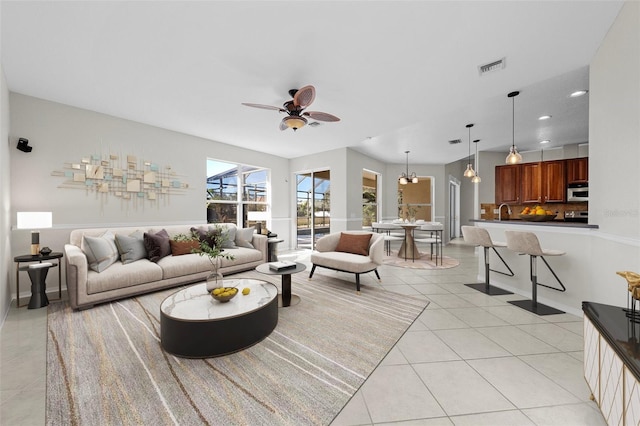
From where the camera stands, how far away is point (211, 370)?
6.06ft

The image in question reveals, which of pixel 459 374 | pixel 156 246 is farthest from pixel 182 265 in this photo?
pixel 459 374

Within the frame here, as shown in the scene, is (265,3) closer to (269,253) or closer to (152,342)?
(152,342)

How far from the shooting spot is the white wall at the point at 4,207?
8.91 ft

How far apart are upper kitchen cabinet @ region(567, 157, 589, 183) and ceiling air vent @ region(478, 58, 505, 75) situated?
15.3 feet

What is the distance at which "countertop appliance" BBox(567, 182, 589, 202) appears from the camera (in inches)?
217

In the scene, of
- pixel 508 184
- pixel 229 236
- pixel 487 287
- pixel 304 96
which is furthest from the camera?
pixel 508 184

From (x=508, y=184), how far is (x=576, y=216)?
1521 mm

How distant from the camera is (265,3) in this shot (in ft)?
6.46

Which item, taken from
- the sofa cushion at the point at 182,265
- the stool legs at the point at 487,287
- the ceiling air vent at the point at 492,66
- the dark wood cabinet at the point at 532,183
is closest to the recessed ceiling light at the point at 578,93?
the ceiling air vent at the point at 492,66

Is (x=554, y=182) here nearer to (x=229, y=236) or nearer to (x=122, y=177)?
(x=229, y=236)

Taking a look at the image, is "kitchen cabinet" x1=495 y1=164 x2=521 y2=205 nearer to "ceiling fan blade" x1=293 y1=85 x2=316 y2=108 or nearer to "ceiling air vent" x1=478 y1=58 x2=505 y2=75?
"ceiling air vent" x1=478 y1=58 x2=505 y2=75

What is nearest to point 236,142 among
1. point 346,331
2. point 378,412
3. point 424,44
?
point 424,44

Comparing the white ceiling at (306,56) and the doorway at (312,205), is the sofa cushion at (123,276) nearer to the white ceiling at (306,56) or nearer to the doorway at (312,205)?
the white ceiling at (306,56)

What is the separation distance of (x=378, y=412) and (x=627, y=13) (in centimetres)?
354
